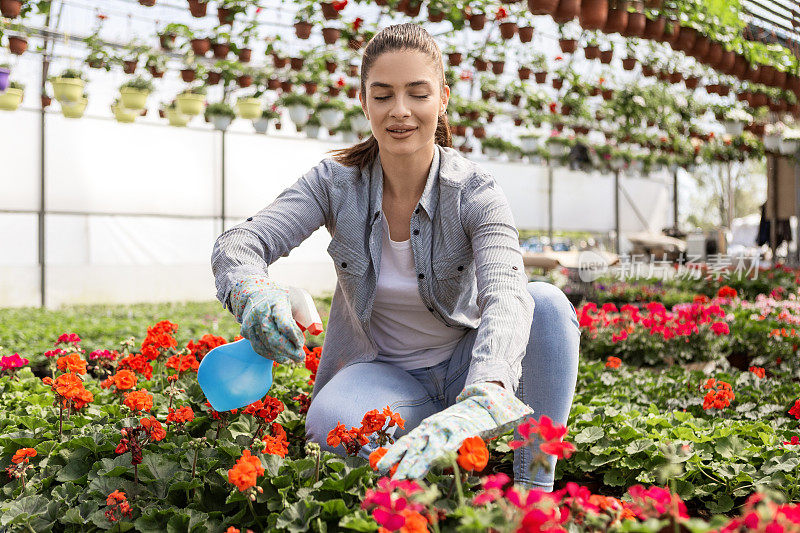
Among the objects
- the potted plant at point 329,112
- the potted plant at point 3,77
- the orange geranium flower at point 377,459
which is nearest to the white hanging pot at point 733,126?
the potted plant at point 329,112

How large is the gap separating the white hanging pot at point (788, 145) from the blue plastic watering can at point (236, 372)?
9.22m

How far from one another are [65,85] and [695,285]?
5870mm

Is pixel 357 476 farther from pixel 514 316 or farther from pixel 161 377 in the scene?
pixel 161 377

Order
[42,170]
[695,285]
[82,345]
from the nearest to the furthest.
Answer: [82,345] < [695,285] < [42,170]

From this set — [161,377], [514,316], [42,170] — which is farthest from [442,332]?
→ [42,170]

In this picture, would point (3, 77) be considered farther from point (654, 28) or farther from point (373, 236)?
point (373, 236)

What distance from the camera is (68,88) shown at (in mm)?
6301

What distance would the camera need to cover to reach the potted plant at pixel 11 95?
6410 millimetres

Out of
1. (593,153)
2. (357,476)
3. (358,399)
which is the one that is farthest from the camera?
(593,153)

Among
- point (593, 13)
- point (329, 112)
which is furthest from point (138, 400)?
point (329, 112)

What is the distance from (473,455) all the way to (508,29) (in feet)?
18.0

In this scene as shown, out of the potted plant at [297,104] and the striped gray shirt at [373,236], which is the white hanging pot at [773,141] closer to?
the potted plant at [297,104]

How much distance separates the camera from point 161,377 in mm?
2238

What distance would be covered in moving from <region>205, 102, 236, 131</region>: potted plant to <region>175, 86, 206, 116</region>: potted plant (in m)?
1.09
